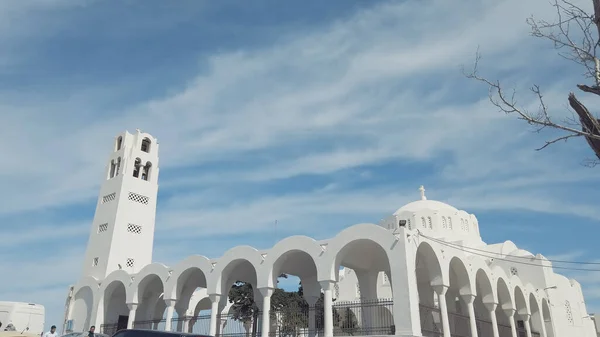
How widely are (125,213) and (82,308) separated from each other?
17.3 ft

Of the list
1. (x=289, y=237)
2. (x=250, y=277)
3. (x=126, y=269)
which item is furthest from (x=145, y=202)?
(x=289, y=237)

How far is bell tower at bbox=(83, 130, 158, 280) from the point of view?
25547 mm

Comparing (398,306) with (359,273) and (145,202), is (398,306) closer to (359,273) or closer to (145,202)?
(359,273)

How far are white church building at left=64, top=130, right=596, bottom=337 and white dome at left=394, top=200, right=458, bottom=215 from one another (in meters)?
0.11

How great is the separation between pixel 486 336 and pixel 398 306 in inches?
418

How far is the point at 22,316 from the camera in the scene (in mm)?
19094

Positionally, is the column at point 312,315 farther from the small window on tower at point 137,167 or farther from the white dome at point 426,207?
the small window on tower at point 137,167

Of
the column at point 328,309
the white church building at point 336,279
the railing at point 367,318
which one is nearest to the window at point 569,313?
the white church building at point 336,279

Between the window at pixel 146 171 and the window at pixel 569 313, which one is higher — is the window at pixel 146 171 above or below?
above

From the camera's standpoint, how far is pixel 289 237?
18.3 m

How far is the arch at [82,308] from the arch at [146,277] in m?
3.13

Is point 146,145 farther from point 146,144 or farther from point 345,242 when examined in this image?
point 345,242

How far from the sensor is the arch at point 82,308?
81.3ft

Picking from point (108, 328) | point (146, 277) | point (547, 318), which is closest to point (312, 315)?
point (146, 277)
